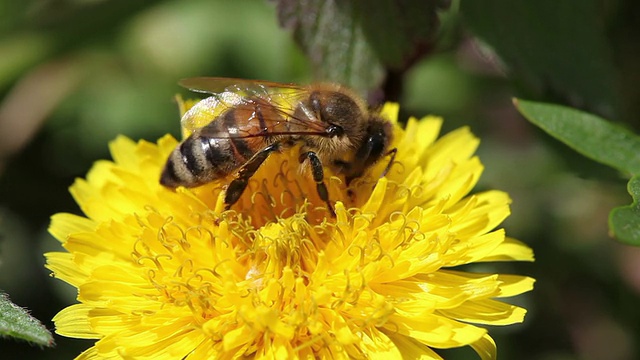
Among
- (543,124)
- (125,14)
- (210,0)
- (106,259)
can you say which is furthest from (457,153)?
(210,0)

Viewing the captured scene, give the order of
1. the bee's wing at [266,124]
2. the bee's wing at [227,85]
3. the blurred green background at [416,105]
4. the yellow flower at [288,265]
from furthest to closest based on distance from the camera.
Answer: the blurred green background at [416,105] < the bee's wing at [227,85] < the bee's wing at [266,124] < the yellow flower at [288,265]

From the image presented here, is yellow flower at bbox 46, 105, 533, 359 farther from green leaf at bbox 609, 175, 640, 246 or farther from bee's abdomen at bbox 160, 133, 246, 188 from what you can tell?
green leaf at bbox 609, 175, 640, 246

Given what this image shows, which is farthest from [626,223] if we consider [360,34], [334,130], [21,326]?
[21,326]

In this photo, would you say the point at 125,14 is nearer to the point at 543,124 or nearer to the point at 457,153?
the point at 457,153

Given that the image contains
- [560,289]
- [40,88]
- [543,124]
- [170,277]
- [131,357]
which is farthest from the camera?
[40,88]

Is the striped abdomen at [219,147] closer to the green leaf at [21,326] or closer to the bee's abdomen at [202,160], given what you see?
the bee's abdomen at [202,160]

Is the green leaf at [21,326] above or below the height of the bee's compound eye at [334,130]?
below

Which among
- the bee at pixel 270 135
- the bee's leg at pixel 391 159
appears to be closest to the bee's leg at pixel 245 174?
the bee at pixel 270 135
